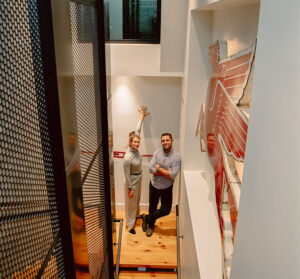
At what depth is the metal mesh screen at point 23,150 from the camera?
0.96m

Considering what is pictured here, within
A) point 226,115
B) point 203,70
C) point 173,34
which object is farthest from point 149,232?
point 226,115

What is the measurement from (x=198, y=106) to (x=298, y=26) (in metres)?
3.53

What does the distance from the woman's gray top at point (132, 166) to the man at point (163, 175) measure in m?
0.21

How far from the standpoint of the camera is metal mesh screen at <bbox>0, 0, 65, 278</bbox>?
957mm

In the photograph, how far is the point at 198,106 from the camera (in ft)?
14.2

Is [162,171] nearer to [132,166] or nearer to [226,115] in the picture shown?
[132,166]

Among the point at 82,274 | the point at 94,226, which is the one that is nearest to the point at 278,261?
the point at 82,274

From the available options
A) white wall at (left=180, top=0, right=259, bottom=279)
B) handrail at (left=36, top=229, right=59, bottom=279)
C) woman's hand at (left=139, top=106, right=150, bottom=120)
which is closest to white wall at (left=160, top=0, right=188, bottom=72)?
white wall at (left=180, top=0, right=259, bottom=279)

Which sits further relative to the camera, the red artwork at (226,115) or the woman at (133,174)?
the woman at (133,174)

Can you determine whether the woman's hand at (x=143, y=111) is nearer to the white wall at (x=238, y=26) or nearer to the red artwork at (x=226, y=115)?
the white wall at (x=238, y=26)

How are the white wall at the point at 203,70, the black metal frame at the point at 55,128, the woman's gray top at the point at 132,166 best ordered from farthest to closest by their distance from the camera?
1. the woman's gray top at the point at 132,166
2. the white wall at the point at 203,70
3. the black metal frame at the point at 55,128

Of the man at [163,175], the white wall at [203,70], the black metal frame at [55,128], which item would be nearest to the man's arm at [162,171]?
the man at [163,175]

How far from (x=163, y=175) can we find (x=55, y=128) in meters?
3.64

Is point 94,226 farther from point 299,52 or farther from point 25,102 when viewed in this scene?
point 299,52
